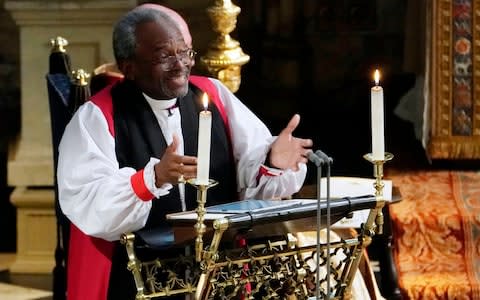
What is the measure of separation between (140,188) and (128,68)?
526mm

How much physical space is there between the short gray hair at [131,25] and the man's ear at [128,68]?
0.02 m

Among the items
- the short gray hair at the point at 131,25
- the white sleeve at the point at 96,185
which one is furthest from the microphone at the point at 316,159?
the short gray hair at the point at 131,25

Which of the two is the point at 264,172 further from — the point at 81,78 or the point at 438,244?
the point at 438,244

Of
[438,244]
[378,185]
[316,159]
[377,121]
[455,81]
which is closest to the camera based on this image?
[316,159]

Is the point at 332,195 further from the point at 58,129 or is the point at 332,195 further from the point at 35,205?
the point at 35,205

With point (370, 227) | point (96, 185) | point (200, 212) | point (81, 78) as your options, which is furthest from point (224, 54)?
point (200, 212)

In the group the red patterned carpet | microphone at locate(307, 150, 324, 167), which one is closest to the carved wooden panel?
the red patterned carpet

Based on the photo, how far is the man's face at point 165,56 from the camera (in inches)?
198

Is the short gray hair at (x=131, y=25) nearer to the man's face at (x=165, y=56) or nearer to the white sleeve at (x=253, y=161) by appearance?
the man's face at (x=165, y=56)

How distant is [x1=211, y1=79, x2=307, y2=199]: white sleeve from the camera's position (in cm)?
509

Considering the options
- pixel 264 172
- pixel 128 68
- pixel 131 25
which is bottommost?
pixel 264 172

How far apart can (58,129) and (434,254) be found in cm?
186

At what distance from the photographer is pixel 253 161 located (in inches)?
203

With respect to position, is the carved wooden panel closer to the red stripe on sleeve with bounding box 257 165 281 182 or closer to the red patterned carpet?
the red patterned carpet
